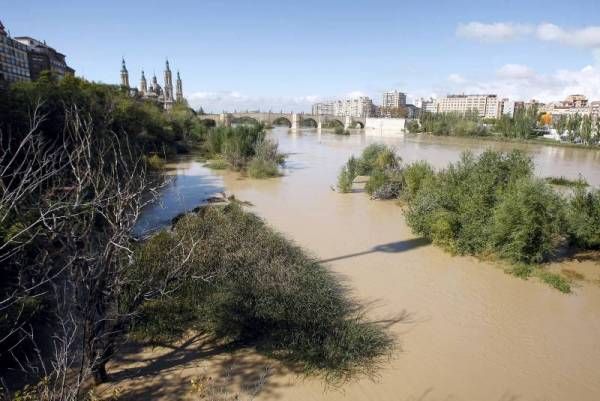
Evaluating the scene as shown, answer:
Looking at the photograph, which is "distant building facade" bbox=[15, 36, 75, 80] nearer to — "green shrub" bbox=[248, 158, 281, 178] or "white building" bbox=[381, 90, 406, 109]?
"green shrub" bbox=[248, 158, 281, 178]

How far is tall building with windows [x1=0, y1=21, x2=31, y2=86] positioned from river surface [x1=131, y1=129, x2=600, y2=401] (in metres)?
42.2

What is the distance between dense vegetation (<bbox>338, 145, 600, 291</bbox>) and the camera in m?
9.91

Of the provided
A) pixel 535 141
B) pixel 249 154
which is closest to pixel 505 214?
pixel 249 154

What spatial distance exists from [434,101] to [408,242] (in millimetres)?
184372

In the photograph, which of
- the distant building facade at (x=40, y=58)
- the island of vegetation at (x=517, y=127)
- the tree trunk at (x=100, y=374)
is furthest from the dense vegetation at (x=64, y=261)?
the island of vegetation at (x=517, y=127)

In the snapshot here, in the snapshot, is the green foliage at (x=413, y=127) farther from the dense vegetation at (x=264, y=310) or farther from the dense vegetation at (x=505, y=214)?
the dense vegetation at (x=264, y=310)

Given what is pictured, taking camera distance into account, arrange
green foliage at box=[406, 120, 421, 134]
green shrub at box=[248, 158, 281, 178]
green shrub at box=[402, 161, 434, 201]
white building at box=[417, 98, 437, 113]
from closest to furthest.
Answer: green shrub at box=[402, 161, 434, 201] < green shrub at box=[248, 158, 281, 178] < green foliage at box=[406, 120, 421, 134] < white building at box=[417, 98, 437, 113]

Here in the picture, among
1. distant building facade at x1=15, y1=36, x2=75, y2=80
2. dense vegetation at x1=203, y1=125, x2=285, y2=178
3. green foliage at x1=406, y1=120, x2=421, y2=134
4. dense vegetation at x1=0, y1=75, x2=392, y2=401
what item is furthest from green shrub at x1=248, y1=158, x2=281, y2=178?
green foliage at x1=406, y1=120, x2=421, y2=134

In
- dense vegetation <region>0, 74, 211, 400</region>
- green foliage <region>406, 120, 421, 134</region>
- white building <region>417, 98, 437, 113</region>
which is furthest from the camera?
white building <region>417, 98, 437, 113</region>

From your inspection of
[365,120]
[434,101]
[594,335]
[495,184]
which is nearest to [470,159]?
[495,184]

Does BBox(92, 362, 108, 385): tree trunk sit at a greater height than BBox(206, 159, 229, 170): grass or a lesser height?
lesser

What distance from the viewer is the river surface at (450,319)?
577cm

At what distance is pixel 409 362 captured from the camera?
629cm

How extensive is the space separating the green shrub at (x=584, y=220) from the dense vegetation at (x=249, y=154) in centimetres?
1661
